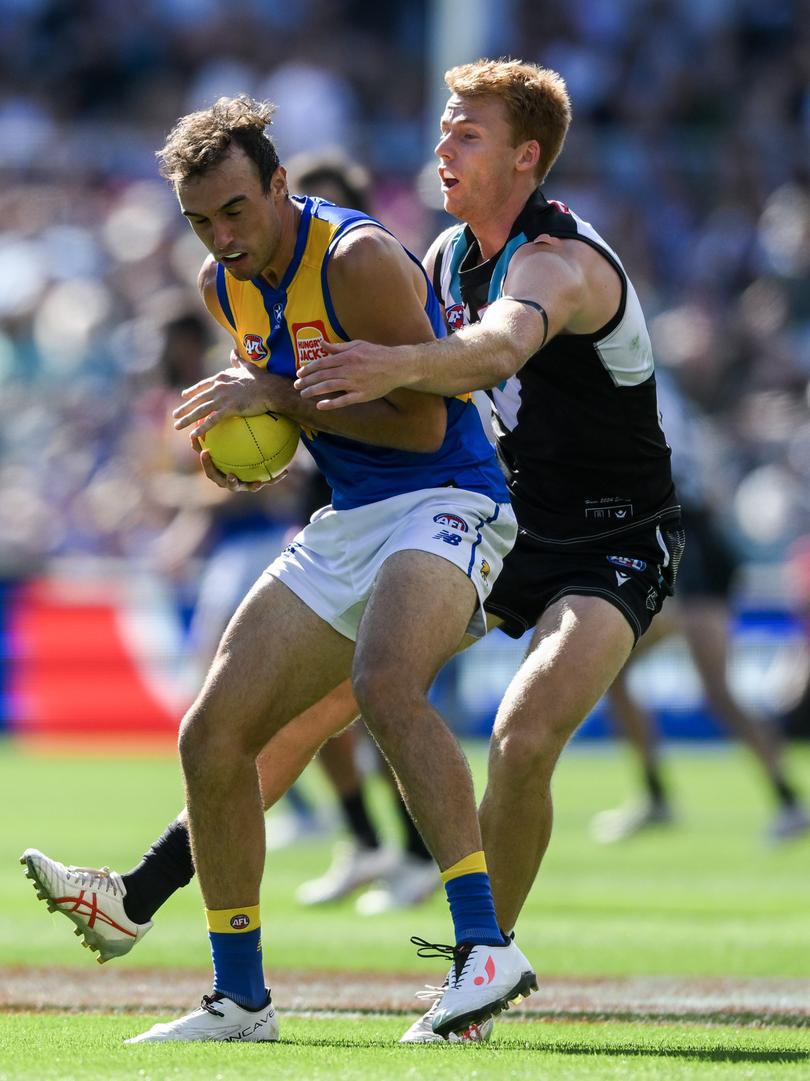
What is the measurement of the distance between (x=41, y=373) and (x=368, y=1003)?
50.3 ft

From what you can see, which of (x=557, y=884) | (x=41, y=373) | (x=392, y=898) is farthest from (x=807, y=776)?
(x=41, y=373)

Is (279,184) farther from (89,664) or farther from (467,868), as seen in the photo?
(89,664)

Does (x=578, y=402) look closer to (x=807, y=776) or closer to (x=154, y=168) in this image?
(x=807, y=776)

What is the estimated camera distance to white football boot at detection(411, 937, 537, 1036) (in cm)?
543

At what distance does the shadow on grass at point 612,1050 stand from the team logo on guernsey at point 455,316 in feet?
7.42

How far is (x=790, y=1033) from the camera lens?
19.7 feet

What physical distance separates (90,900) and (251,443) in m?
1.43

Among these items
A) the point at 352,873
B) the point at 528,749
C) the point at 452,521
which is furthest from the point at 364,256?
the point at 352,873

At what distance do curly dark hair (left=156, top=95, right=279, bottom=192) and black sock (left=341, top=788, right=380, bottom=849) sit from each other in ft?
15.1

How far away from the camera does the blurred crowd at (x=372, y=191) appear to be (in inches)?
764

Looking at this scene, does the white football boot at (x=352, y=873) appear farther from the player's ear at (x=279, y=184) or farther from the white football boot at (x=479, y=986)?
the player's ear at (x=279, y=184)

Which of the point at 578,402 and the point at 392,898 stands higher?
the point at 578,402

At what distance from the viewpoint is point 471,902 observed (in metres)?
5.57

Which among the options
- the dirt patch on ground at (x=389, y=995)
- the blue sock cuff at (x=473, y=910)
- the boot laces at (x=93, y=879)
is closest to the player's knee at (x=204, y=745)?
the boot laces at (x=93, y=879)
